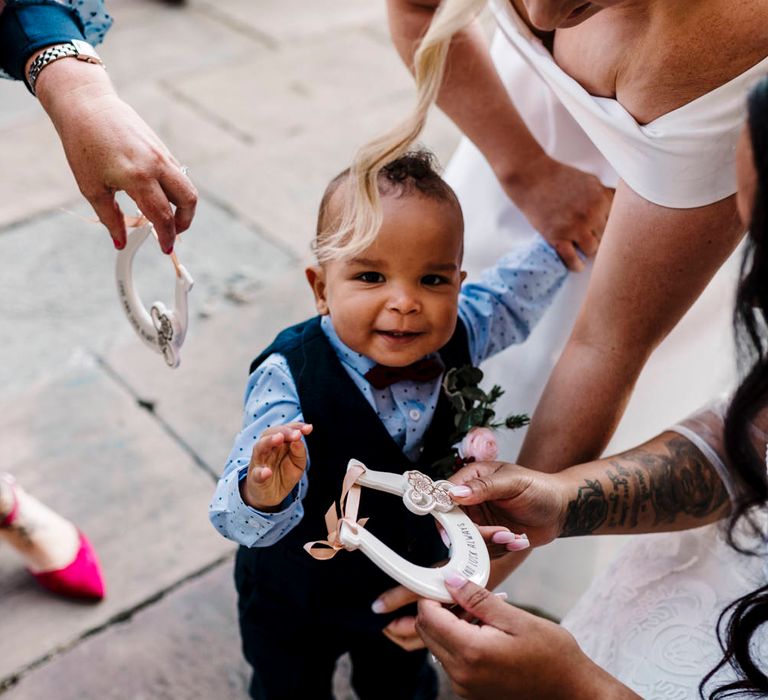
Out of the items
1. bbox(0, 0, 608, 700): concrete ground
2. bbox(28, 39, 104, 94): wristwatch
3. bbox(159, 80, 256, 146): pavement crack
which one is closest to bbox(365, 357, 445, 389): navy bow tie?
bbox(28, 39, 104, 94): wristwatch

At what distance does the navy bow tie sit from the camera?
1402mm

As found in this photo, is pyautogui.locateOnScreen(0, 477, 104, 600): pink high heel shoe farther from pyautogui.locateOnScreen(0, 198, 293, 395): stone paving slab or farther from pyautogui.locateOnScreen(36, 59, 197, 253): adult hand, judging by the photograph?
pyautogui.locateOnScreen(36, 59, 197, 253): adult hand

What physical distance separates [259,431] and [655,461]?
26.4 inches

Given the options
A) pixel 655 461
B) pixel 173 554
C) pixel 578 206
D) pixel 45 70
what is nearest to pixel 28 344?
pixel 173 554

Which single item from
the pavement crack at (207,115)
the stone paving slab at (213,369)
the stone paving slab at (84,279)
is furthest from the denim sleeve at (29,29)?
the pavement crack at (207,115)

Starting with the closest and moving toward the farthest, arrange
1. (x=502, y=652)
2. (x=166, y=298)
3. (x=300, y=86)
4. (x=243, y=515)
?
(x=502, y=652) < (x=243, y=515) < (x=166, y=298) < (x=300, y=86)

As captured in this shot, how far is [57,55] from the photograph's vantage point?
135cm

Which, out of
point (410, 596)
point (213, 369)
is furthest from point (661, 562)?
point (213, 369)

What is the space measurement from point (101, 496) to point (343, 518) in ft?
4.41

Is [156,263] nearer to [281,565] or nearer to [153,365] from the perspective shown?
[153,365]

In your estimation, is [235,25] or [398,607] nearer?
[398,607]

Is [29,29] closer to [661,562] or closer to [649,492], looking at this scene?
[649,492]

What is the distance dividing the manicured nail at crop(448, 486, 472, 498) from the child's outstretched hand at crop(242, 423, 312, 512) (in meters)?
0.21

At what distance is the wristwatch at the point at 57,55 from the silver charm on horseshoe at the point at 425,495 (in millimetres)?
788
